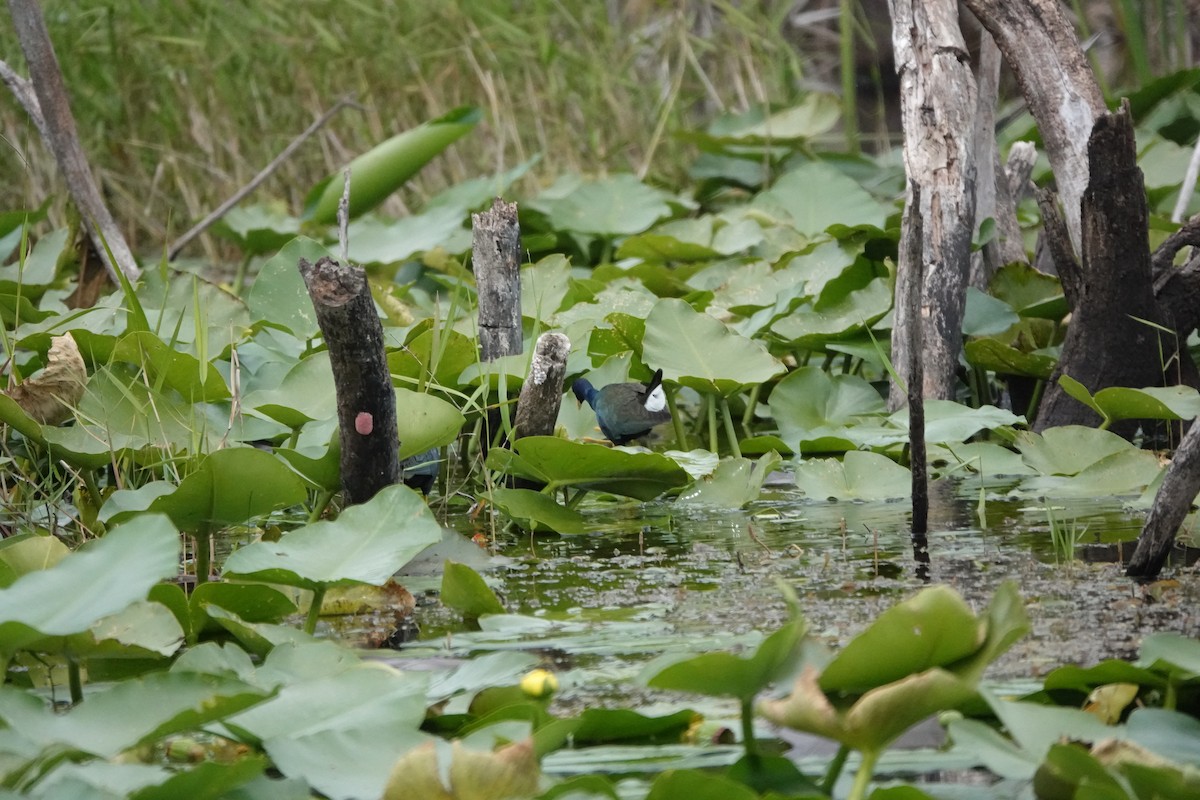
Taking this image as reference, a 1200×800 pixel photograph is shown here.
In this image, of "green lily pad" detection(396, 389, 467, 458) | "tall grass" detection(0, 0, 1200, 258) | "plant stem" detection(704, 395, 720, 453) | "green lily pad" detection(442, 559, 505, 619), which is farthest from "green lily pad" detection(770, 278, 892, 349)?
"tall grass" detection(0, 0, 1200, 258)

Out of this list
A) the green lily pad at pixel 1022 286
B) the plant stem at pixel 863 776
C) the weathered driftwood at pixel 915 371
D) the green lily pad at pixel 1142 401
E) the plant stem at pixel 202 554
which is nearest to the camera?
the plant stem at pixel 863 776

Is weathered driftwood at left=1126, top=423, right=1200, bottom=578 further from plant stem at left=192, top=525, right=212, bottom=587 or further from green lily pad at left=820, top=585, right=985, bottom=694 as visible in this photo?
plant stem at left=192, top=525, right=212, bottom=587

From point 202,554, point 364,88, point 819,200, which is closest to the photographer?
point 202,554

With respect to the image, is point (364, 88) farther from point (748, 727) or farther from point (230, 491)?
point (748, 727)

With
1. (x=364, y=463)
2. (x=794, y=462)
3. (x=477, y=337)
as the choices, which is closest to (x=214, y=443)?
(x=364, y=463)

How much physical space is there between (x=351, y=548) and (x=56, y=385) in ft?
2.31

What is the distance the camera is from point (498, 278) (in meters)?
2.32

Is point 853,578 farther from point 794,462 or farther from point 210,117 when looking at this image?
point 210,117

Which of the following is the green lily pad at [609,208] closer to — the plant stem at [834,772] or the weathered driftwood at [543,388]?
the weathered driftwood at [543,388]

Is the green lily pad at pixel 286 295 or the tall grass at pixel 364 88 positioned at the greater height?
the tall grass at pixel 364 88

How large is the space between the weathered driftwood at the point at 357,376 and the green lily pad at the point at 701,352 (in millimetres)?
585

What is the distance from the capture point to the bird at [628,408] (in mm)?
2201

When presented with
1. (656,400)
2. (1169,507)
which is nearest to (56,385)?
(656,400)

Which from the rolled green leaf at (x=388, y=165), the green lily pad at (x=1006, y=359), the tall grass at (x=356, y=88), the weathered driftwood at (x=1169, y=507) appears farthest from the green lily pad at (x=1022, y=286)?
the tall grass at (x=356, y=88)
